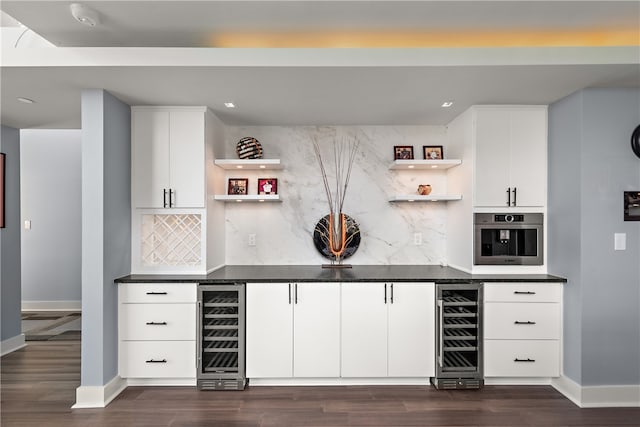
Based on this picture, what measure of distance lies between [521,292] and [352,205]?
163cm

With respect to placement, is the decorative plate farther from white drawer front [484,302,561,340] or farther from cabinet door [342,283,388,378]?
white drawer front [484,302,561,340]

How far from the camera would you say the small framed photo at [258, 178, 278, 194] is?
3685mm

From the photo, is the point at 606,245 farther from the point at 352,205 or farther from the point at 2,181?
the point at 2,181

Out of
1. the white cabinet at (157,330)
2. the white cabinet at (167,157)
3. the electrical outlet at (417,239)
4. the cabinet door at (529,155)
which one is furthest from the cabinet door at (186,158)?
the cabinet door at (529,155)

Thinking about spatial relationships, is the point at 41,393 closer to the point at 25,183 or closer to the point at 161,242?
the point at 161,242

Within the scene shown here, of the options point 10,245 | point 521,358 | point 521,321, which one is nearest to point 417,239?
point 521,321

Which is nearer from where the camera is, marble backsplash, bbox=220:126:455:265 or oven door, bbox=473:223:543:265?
oven door, bbox=473:223:543:265

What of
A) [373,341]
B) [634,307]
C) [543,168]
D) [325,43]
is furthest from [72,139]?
[634,307]

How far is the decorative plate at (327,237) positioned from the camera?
3.71 meters

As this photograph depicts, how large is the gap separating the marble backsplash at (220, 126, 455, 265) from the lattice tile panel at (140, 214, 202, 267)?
40 cm

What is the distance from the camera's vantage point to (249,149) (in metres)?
3.55

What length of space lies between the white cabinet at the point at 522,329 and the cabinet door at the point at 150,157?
8.98 feet

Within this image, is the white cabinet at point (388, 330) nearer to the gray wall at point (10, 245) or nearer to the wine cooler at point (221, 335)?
the wine cooler at point (221, 335)

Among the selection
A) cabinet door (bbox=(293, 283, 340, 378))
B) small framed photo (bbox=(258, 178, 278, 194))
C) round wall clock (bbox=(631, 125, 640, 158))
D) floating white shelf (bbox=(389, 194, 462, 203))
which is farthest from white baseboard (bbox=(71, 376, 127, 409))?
round wall clock (bbox=(631, 125, 640, 158))
